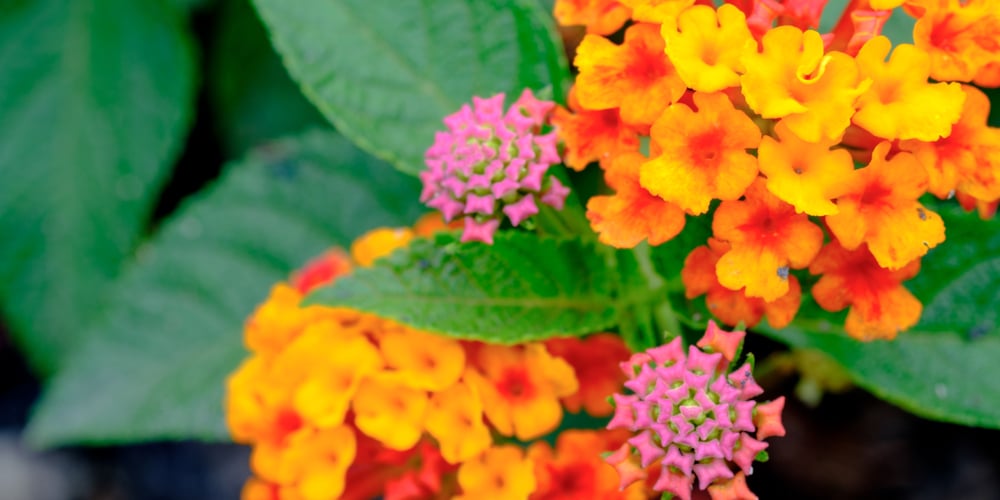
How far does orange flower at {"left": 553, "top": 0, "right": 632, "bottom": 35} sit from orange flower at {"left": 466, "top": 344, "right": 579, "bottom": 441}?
0.36 metres

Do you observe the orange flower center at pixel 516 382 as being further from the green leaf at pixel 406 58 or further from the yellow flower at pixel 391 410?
the green leaf at pixel 406 58

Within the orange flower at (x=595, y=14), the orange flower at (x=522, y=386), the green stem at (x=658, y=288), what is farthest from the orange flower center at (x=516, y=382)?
the orange flower at (x=595, y=14)

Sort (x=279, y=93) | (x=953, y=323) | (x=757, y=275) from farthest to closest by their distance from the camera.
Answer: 1. (x=279, y=93)
2. (x=953, y=323)
3. (x=757, y=275)

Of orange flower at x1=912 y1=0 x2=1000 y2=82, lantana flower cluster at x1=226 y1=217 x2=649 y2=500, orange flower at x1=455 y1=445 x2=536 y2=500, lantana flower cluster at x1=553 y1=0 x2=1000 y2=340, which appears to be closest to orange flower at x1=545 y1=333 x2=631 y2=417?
lantana flower cluster at x1=226 y1=217 x2=649 y2=500

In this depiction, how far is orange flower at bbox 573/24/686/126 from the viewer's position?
3.13 feet

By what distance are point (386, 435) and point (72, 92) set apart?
141cm

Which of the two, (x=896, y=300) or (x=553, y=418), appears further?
(x=553, y=418)

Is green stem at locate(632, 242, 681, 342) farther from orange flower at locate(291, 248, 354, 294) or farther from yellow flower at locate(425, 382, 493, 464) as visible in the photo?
orange flower at locate(291, 248, 354, 294)

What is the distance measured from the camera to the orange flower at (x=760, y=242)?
92cm

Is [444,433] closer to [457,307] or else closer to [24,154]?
[457,307]

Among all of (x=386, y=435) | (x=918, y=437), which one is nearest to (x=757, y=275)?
(x=386, y=435)

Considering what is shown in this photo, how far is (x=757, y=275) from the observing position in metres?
0.92

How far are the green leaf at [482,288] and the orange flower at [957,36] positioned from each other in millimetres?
409

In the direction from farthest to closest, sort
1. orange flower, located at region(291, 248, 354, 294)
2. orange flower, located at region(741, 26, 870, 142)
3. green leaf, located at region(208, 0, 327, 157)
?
green leaf, located at region(208, 0, 327, 157) < orange flower, located at region(291, 248, 354, 294) < orange flower, located at region(741, 26, 870, 142)
